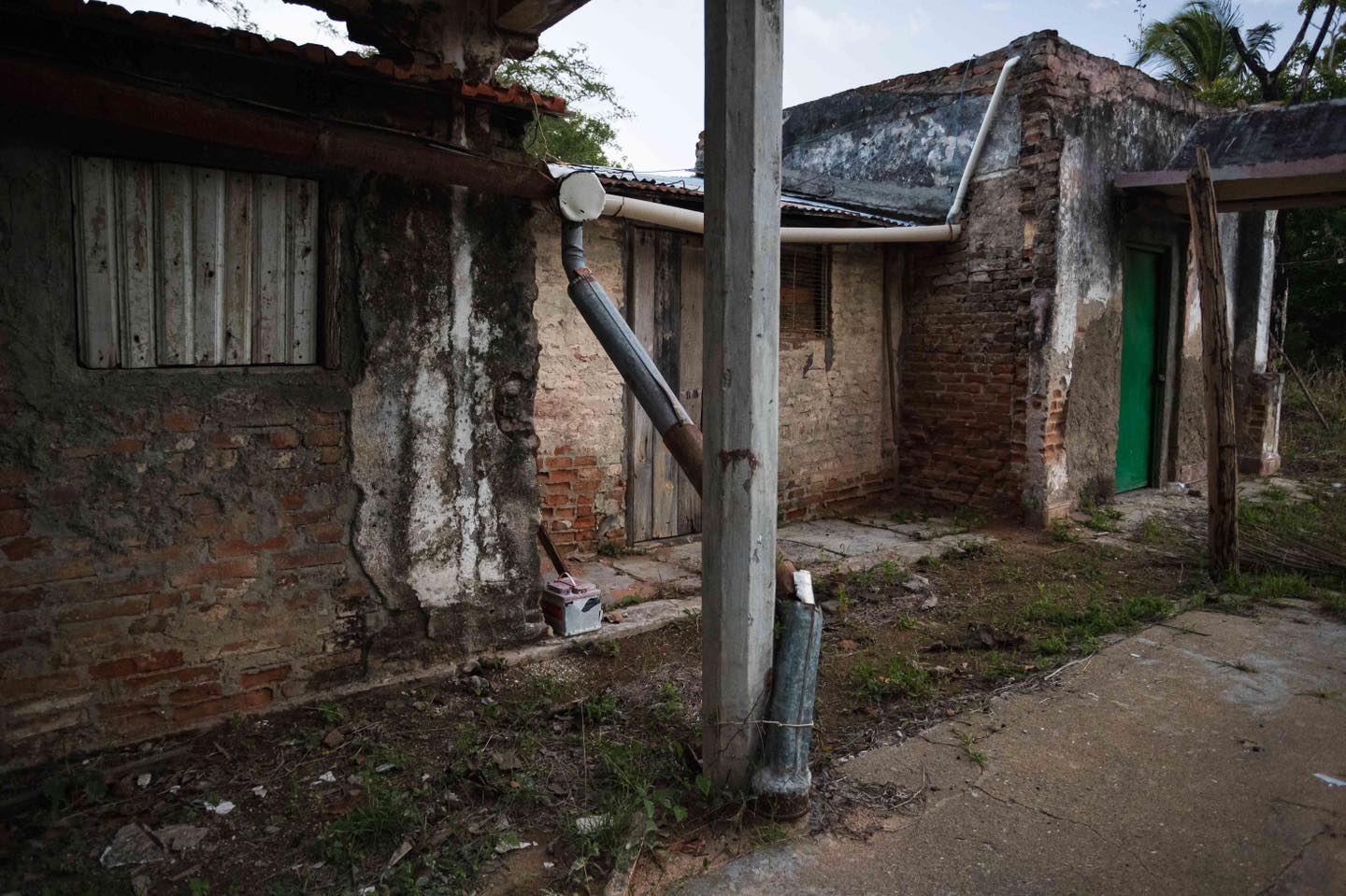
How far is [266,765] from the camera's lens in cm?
338

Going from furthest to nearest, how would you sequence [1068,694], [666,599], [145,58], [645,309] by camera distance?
[645,309]
[666,599]
[1068,694]
[145,58]

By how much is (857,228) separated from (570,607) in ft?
13.9

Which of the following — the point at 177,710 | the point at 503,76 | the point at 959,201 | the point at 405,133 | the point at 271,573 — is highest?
the point at 503,76

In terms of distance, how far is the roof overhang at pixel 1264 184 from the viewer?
21.8 ft

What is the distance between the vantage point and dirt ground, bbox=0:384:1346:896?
2.77 meters

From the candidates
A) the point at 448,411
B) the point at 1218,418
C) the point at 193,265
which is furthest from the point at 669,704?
the point at 1218,418

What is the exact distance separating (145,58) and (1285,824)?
4837 mm

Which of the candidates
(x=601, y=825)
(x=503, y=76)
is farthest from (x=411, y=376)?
(x=503, y=76)

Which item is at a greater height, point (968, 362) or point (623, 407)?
point (968, 362)

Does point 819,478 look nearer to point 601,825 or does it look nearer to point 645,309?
point 645,309

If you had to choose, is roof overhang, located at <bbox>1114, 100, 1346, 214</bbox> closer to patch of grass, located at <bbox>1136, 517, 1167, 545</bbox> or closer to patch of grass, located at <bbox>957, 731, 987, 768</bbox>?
patch of grass, located at <bbox>1136, 517, 1167, 545</bbox>

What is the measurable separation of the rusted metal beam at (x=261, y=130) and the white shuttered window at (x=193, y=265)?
19cm

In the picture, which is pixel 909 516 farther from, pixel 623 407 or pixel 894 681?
pixel 894 681

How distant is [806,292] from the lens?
7645mm
